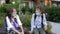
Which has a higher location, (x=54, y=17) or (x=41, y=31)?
(x=41, y=31)

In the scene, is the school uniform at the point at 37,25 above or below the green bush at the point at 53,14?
above

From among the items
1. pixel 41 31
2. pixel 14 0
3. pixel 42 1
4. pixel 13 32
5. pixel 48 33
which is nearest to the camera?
pixel 13 32

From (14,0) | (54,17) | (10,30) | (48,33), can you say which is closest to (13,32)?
(10,30)

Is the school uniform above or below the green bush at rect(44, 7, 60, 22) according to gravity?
above

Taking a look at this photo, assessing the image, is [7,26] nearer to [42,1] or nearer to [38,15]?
[38,15]

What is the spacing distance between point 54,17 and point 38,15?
46.2ft

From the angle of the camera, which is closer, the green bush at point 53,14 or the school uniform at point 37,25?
the school uniform at point 37,25

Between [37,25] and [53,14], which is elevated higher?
[37,25]

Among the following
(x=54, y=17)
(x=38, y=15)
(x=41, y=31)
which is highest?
(x=38, y=15)

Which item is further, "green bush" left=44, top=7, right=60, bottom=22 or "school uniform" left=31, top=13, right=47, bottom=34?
"green bush" left=44, top=7, right=60, bottom=22

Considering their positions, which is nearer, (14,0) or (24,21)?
(24,21)

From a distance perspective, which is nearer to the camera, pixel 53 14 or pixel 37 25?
pixel 37 25

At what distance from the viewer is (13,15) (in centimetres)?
641

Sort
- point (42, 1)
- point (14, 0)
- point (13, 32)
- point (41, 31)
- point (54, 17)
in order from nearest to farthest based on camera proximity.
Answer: point (13, 32), point (41, 31), point (54, 17), point (14, 0), point (42, 1)
